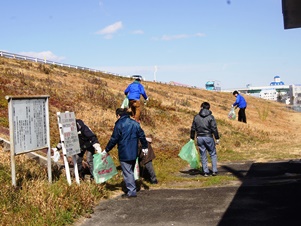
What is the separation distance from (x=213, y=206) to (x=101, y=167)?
2.25 m

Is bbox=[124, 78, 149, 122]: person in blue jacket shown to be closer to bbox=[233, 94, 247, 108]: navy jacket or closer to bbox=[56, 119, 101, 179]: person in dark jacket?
bbox=[56, 119, 101, 179]: person in dark jacket

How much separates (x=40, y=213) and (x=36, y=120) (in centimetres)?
193

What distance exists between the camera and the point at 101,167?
763cm

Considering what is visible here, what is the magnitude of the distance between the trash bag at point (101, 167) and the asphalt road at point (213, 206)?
0.46m

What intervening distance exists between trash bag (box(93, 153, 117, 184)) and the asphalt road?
0.46m

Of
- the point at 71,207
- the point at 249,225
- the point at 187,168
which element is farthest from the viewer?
the point at 187,168

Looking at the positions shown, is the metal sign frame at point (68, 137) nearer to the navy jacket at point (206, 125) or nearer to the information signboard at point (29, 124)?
the information signboard at point (29, 124)

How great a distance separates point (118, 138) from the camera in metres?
7.62

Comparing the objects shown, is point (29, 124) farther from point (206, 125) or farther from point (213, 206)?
point (206, 125)

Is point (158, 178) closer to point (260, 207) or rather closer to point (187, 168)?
point (187, 168)

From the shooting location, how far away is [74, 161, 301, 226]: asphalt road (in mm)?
5957

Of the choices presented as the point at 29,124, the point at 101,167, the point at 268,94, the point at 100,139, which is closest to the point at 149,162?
the point at 101,167

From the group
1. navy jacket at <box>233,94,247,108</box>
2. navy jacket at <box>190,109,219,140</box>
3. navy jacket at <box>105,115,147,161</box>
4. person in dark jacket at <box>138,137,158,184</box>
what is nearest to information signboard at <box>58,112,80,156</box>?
navy jacket at <box>105,115,147,161</box>

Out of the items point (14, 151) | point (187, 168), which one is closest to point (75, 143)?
point (14, 151)
